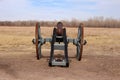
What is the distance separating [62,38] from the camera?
44.4 feet

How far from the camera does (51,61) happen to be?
12.5 m

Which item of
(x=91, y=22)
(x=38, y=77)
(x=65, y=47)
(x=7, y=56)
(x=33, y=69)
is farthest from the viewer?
(x=91, y=22)

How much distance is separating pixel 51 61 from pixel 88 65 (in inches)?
44.1

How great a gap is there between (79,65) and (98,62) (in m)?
0.80

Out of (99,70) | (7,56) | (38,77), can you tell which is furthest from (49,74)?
(7,56)

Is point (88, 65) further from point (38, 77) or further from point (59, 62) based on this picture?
point (38, 77)

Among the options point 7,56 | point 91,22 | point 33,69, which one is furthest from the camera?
point 91,22

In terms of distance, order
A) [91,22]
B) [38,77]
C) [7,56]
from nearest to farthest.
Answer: [38,77]
[7,56]
[91,22]

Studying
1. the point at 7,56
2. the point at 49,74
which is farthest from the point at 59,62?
the point at 7,56

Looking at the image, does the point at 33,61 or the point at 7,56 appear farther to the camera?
the point at 7,56

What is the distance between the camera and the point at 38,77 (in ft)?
36.0

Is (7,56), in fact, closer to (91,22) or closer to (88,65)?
(88,65)

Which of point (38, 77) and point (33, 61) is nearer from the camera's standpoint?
point (38, 77)

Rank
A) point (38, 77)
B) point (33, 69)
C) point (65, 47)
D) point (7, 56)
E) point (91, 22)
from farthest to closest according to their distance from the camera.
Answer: point (91, 22), point (7, 56), point (65, 47), point (33, 69), point (38, 77)
